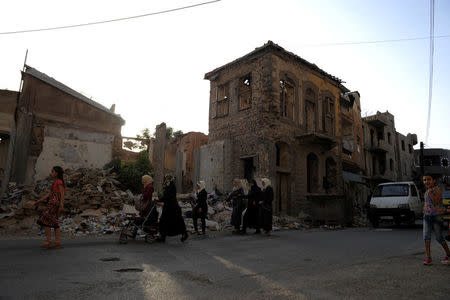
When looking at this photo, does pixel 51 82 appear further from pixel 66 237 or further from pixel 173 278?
pixel 173 278

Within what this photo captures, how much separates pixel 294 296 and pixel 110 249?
A: 4.46 m

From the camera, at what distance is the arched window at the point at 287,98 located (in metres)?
16.8

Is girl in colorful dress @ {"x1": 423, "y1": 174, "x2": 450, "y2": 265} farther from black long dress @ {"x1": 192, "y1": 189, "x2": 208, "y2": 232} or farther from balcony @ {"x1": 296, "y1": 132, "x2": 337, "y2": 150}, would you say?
balcony @ {"x1": 296, "y1": 132, "x2": 337, "y2": 150}

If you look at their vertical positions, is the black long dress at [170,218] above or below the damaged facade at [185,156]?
below

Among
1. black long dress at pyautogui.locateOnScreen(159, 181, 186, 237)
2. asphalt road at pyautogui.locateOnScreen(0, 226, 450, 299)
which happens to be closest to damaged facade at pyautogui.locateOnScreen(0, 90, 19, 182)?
asphalt road at pyautogui.locateOnScreen(0, 226, 450, 299)

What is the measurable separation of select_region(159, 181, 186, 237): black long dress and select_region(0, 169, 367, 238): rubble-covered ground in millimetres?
1601

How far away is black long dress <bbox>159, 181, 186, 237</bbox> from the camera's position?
779 centimetres

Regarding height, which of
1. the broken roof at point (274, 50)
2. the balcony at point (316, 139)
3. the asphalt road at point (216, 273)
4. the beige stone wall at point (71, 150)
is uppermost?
the broken roof at point (274, 50)

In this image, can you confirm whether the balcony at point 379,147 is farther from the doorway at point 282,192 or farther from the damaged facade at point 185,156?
the doorway at point 282,192

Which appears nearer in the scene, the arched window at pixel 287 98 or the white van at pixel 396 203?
the white van at pixel 396 203

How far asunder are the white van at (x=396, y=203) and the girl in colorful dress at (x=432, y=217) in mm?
8942

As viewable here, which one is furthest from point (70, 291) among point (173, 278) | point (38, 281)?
point (173, 278)

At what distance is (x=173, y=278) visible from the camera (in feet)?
13.4

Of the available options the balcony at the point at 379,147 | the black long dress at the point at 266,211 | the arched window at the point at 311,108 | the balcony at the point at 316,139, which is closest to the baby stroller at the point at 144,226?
the black long dress at the point at 266,211
